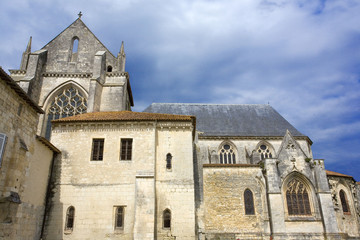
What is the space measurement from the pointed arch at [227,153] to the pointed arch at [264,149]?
2.10m

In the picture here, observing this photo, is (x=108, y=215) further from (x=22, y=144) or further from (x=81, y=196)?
(x=22, y=144)

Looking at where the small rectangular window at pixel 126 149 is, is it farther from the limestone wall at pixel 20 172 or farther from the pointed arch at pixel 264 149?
the pointed arch at pixel 264 149

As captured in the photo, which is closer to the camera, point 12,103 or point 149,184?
point 12,103

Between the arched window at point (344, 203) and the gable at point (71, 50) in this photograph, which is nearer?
the arched window at point (344, 203)

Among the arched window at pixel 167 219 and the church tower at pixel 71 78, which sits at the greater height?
the church tower at pixel 71 78

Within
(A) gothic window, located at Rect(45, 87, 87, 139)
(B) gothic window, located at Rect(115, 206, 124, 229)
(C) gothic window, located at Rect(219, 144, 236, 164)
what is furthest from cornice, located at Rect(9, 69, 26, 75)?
(C) gothic window, located at Rect(219, 144, 236, 164)

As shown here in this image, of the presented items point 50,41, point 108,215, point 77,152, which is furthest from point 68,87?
point 108,215

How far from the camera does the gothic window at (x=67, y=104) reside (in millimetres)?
Answer: 20031

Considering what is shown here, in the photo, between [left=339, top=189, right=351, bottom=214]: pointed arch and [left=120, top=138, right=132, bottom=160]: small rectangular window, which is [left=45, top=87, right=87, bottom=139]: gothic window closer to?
[left=120, top=138, right=132, bottom=160]: small rectangular window

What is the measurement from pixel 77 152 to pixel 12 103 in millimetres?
4590

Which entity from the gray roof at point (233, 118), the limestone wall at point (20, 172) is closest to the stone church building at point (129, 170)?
the limestone wall at point (20, 172)

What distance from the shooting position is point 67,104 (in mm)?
20469

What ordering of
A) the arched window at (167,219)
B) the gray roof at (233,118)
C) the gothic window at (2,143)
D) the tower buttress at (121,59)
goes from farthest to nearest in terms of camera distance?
the gray roof at (233,118)
the tower buttress at (121,59)
the arched window at (167,219)
the gothic window at (2,143)

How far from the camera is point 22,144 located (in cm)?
1044
